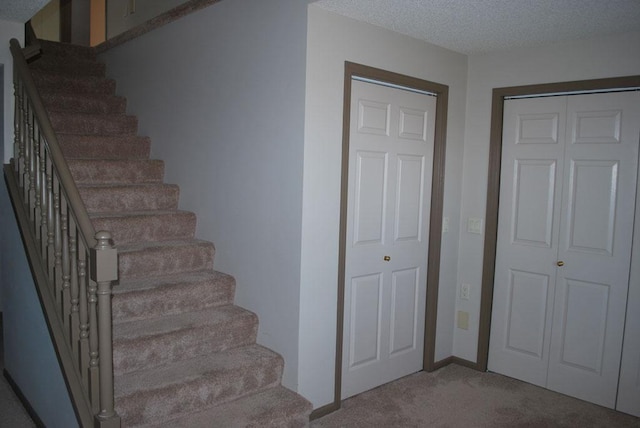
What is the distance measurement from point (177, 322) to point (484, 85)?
2.60 metres

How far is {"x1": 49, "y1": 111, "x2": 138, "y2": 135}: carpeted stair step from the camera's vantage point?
406cm

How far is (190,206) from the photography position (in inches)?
147

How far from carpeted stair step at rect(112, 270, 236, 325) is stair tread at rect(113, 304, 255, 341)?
0.04 m

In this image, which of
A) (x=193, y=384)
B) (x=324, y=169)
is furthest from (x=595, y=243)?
(x=193, y=384)

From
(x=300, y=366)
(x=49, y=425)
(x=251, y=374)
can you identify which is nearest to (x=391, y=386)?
(x=300, y=366)

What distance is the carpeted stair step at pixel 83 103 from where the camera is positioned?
4.25m

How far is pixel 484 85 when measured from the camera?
365 centimetres

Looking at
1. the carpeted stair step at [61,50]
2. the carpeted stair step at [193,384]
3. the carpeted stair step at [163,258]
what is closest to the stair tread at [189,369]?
the carpeted stair step at [193,384]

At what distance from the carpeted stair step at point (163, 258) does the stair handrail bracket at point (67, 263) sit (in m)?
0.55

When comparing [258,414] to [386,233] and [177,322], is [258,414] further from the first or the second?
[386,233]

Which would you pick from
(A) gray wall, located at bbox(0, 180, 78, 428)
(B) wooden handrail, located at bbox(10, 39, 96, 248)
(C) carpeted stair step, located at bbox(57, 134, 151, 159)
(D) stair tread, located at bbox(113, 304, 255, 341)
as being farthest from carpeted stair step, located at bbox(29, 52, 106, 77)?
(D) stair tread, located at bbox(113, 304, 255, 341)

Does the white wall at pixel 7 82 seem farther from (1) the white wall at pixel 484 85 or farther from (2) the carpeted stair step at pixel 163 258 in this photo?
(1) the white wall at pixel 484 85

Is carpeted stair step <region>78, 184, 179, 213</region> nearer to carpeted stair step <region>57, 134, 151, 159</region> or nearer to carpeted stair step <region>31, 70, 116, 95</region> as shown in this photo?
Result: carpeted stair step <region>57, 134, 151, 159</region>

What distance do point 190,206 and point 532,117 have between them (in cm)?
246
